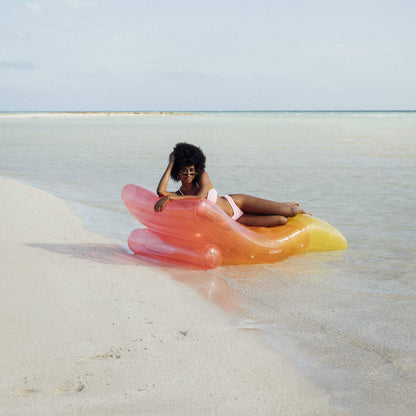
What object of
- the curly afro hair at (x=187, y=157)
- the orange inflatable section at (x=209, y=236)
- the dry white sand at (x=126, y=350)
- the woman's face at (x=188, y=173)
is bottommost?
the dry white sand at (x=126, y=350)

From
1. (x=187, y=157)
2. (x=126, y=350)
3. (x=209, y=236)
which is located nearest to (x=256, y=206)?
(x=209, y=236)

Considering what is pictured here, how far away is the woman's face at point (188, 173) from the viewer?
14.5 ft

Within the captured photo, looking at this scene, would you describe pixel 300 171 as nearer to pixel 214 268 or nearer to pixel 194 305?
pixel 214 268

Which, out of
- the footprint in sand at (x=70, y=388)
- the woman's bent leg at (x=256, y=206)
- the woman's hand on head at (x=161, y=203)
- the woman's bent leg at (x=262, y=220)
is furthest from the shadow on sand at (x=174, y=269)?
the footprint in sand at (x=70, y=388)

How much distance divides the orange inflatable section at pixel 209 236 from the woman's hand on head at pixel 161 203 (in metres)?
0.04

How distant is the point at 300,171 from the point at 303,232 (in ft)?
20.6

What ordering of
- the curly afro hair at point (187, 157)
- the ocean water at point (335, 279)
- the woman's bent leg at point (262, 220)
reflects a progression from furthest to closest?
the woman's bent leg at point (262, 220) < the curly afro hair at point (187, 157) < the ocean water at point (335, 279)

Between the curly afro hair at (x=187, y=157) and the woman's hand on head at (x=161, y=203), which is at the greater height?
the curly afro hair at (x=187, y=157)

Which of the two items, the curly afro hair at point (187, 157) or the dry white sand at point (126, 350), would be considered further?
the curly afro hair at point (187, 157)

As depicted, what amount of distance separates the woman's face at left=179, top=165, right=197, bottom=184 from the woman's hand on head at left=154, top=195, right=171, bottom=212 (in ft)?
0.96

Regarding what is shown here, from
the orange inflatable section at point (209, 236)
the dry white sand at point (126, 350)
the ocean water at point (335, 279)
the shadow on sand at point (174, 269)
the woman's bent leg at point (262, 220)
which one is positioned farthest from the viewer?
the woman's bent leg at point (262, 220)

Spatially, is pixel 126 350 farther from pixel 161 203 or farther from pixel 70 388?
pixel 161 203

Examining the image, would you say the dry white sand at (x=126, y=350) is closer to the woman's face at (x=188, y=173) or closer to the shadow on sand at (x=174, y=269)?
the shadow on sand at (x=174, y=269)

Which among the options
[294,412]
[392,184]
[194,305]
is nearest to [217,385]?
[294,412]
